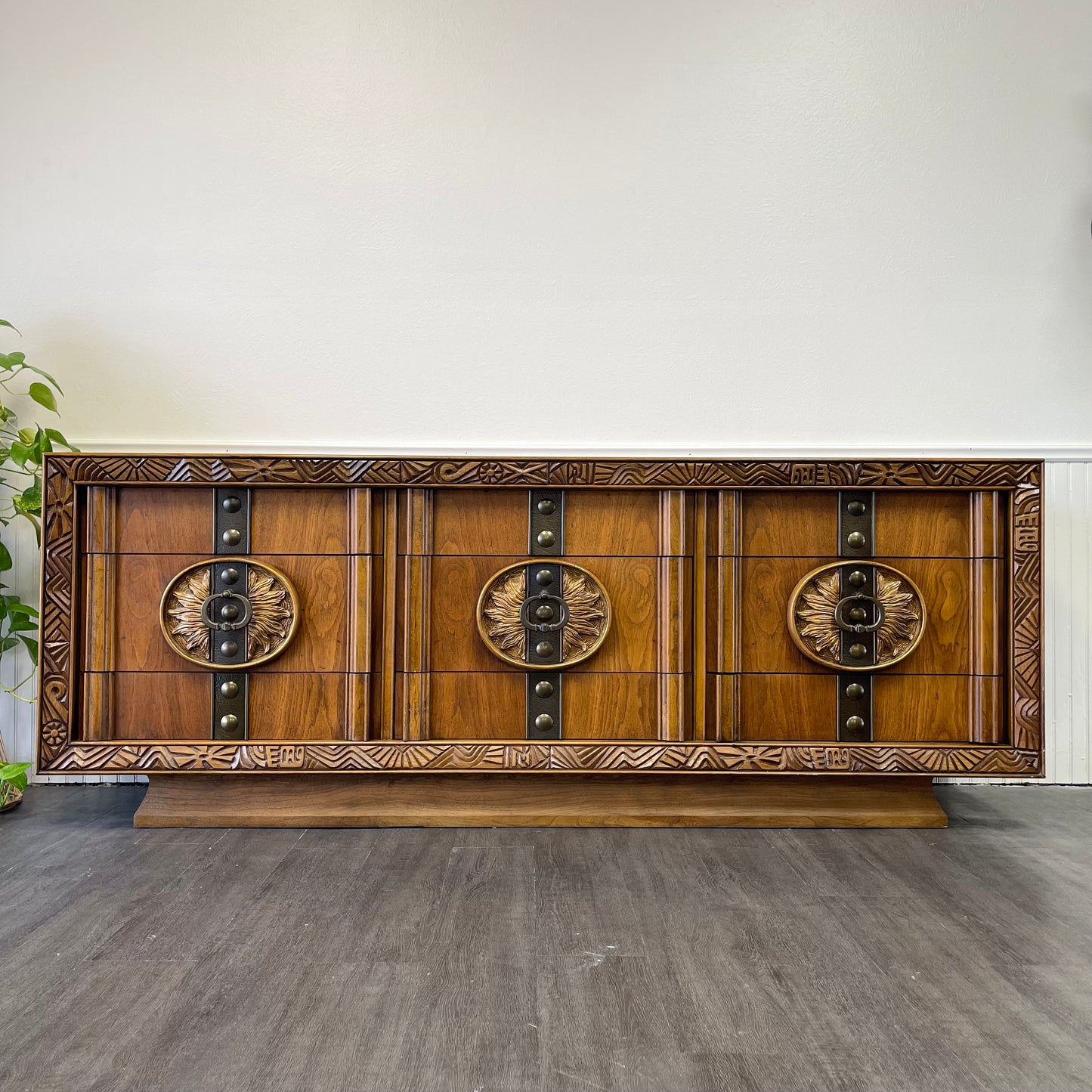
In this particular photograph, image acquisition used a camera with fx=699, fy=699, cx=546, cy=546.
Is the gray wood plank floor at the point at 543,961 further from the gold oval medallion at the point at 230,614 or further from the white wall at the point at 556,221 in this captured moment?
the white wall at the point at 556,221

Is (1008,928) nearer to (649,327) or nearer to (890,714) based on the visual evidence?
(890,714)

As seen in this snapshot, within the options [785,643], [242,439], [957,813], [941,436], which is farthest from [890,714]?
[242,439]

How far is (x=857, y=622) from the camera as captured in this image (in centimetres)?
161

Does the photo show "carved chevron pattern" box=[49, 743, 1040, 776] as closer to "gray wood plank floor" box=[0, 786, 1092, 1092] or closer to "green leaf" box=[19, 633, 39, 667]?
"gray wood plank floor" box=[0, 786, 1092, 1092]

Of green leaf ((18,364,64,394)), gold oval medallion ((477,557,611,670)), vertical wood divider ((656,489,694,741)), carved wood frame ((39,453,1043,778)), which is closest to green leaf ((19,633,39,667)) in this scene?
carved wood frame ((39,453,1043,778))

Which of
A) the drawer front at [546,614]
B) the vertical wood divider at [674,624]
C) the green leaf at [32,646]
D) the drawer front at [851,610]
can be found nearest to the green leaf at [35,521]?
the green leaf at [32,646]

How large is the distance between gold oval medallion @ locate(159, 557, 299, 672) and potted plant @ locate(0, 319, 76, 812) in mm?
423

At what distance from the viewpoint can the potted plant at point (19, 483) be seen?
5.87ft

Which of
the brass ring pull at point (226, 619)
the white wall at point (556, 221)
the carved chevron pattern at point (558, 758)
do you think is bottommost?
the carved chevron pattern at point (558, 758)

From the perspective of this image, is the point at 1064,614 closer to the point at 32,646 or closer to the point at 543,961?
the point at 543,961

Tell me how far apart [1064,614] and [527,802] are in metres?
1.64

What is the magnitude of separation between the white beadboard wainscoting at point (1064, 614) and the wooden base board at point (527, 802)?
1.59 ft

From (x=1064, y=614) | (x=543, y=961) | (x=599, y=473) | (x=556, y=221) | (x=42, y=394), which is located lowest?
(x=543, y=961)

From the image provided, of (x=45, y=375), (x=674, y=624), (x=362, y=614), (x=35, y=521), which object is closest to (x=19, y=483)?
(x=35, y=521)
